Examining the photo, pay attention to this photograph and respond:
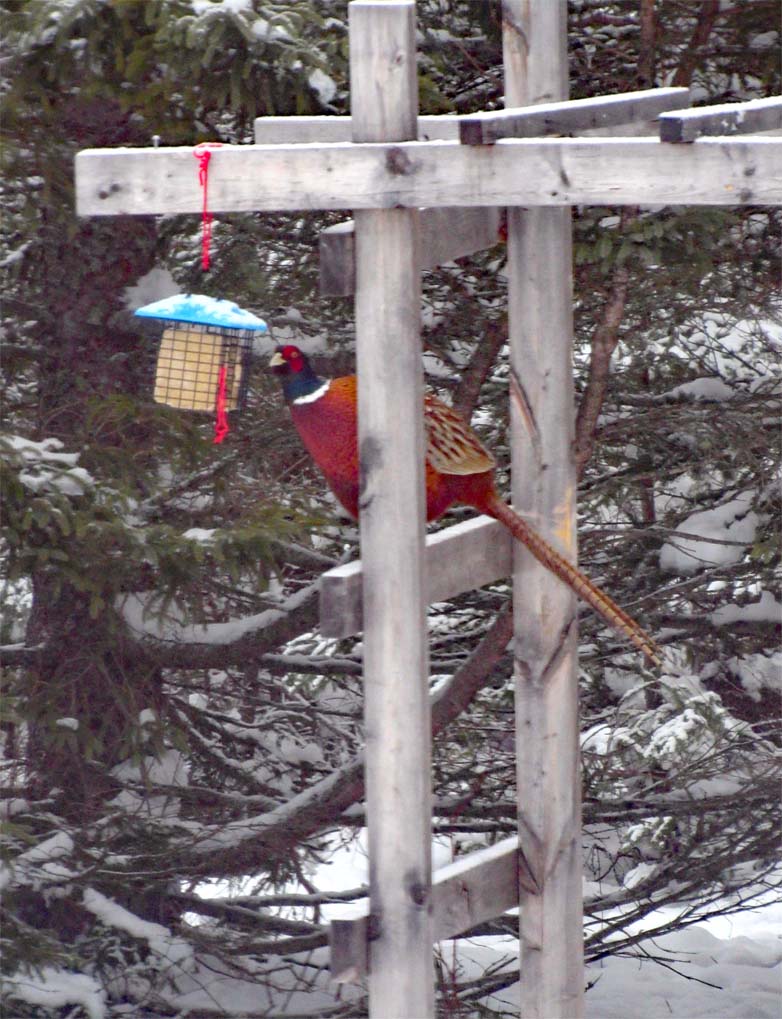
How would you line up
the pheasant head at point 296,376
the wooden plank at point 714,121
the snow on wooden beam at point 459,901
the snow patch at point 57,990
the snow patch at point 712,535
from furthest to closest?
the snow patch at point 712,535 < the snow patch at point 57,990 < the pheasant head at point 296,376 < the snow on wooden beam at point 459,901 < the wooden plank at point 714,121

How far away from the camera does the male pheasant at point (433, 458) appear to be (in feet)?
9.11

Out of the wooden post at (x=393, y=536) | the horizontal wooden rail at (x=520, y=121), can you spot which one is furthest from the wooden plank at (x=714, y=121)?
the wooden post at (x=393, y=536)

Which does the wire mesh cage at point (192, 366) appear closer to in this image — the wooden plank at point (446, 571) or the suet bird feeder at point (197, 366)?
the suet bird feeder at point (197, 366)

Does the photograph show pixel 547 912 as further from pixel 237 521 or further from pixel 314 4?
pixel 314 4

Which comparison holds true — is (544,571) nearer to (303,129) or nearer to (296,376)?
(296,376)

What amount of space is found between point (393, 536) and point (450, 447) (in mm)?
418

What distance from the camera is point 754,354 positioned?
5586 mm

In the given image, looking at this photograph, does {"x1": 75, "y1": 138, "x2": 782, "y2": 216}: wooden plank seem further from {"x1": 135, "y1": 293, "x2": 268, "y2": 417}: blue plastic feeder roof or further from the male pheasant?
{"x1": 135, "y1": 293, "x2": 268, "y2": 417}: blue plastic feeder roof

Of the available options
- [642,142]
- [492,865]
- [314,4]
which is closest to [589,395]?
[314,4]

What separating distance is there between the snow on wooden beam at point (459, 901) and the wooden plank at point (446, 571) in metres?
0.57

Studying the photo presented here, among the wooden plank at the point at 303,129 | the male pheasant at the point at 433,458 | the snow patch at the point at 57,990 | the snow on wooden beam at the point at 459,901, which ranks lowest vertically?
the snow patch at the point at 57,990

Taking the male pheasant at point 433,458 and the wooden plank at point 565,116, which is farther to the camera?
the male pheasant at point 433,458

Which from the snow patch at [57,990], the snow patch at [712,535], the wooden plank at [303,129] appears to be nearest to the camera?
the wooden plank at [303,129]

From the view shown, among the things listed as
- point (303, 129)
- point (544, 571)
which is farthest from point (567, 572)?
point (303, 129)
